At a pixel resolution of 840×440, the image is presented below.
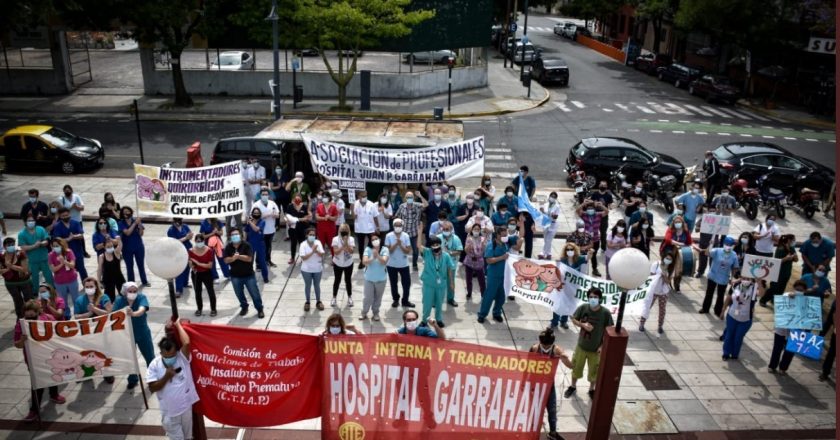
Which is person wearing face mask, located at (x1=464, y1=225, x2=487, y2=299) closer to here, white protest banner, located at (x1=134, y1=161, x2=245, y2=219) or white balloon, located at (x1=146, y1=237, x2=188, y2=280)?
white protest banner, located at (x1=134, y1=161, x2=245, y2=219)

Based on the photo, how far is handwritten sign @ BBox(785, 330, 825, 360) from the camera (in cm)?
1051

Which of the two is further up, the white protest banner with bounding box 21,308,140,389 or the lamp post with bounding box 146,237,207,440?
the lamp post with bounding box 146,237,207,440

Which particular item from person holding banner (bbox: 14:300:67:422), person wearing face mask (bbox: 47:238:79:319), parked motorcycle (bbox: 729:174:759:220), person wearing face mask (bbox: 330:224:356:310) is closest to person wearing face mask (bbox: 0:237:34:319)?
person wearing face mask (bbox: 47:238:79:319)

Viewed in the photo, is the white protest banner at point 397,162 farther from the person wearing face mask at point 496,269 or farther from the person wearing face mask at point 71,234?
the person wearing face mask at point 71,234

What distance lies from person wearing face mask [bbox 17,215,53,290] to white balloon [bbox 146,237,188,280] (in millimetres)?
6118

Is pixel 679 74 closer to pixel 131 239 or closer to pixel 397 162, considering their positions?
pixel 397 162

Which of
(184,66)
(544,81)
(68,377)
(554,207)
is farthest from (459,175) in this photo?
(544,81)

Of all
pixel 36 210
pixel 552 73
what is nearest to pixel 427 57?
pixel 552 73

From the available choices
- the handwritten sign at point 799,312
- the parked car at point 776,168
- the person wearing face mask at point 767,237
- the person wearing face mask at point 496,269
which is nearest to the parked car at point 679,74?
the parked car at point 776,168

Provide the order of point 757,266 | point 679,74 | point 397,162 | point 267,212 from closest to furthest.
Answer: point 757,266 < point 267,212 < point 397,162 < point 679,74

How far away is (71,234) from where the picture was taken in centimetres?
1309

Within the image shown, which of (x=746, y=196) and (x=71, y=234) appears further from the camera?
(x=746, y=196)

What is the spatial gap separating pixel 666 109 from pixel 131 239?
29921mm

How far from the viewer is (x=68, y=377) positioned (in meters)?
9.27
